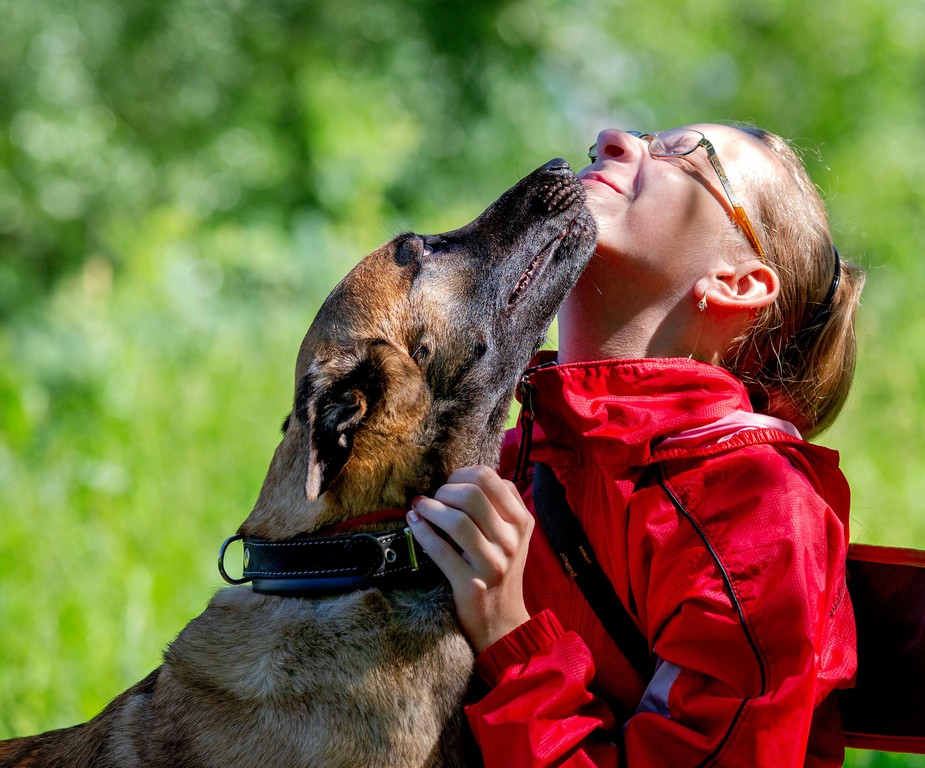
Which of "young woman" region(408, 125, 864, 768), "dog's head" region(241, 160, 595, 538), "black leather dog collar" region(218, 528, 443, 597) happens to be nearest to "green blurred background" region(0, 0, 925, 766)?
Result: "young woman" region(408, 125, 864, 768)

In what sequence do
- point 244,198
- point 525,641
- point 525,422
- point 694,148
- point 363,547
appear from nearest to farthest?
point 525,641
point 363,547
point 525,422
point 694,148
point 244,198

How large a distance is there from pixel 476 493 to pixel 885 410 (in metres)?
5.74

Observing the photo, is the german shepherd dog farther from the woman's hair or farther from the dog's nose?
the woman's hair

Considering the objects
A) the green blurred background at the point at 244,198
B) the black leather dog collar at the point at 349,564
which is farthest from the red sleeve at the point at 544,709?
the green blurred background at the point at 244,198

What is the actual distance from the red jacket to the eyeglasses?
1.53 ft

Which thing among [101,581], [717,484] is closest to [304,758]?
[717,484]

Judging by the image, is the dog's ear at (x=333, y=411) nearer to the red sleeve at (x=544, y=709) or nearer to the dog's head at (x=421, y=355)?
the dog's head at (x=421, y=355)

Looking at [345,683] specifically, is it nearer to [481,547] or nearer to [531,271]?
[481,547]

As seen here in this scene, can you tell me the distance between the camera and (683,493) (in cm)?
238

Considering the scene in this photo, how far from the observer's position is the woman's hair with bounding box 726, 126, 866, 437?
2.91 metres

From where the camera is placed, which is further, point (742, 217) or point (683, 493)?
point (742, 217)

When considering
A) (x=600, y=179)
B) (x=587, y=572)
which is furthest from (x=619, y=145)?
(x=587, y=572)

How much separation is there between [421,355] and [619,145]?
2.92ft

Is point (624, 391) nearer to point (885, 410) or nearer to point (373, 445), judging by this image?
point (373, 445)
